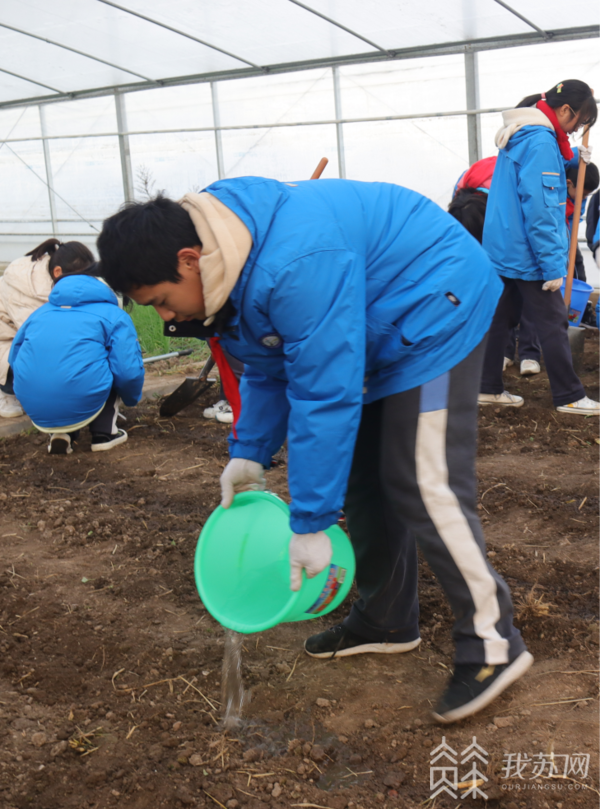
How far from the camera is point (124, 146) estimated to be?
959 cm

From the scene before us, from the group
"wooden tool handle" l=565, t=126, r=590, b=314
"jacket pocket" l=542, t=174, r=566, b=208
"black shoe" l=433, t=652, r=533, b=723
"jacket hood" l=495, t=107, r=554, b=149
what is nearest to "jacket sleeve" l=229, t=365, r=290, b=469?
"black shoe" l=433, t=652, r=533, b=723

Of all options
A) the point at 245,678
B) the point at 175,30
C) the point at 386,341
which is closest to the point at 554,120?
the point at 386,341

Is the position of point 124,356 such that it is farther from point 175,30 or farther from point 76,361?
point 175,30

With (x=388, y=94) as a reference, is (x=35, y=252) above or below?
below

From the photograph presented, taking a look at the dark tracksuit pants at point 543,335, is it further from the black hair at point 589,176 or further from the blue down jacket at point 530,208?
the black hair at point 589,176

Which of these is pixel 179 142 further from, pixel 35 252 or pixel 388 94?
pixel 35 252

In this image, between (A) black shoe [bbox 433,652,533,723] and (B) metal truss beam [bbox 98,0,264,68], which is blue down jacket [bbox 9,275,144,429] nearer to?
(A) black shoe [bbox 433,652,533,723]

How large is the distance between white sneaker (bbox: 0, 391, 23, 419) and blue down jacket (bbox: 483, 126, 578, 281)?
116 inches

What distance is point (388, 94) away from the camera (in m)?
7.45

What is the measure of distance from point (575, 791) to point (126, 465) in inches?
108

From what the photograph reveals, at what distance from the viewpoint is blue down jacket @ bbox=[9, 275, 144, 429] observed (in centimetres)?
372

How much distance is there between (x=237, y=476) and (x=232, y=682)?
0.59m

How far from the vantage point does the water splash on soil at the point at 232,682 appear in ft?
6.34

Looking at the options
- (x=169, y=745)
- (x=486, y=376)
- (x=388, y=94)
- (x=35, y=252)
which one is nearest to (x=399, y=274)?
(x=169, y=745)
